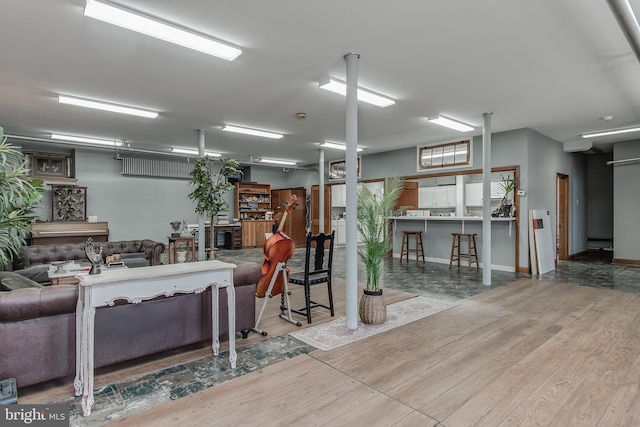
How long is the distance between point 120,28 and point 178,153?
247 inches

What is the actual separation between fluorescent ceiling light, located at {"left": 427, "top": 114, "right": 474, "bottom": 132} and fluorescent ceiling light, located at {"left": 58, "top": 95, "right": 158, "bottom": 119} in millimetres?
4751

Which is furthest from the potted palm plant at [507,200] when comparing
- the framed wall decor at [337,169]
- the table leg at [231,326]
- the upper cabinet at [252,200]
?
the upper cabinet at [252,200]

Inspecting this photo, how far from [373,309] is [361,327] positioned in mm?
225

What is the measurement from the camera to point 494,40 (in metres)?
3.27

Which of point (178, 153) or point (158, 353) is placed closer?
point (158, 353)

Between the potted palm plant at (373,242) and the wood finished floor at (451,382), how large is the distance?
32 centimetres

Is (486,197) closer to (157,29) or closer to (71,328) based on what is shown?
(157,29)

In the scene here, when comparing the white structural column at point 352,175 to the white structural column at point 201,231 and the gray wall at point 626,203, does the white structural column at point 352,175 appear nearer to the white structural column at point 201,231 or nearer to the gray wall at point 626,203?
the white structural column at point 201,231

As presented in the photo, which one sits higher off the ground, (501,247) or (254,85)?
(254,85)

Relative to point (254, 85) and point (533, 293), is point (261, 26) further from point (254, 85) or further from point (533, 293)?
point (533, 293)

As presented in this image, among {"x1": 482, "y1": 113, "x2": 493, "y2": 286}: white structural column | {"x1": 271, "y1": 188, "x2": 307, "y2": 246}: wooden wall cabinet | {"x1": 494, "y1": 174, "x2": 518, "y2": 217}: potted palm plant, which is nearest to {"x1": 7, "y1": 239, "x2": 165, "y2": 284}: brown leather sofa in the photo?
{"x1": 482, "y1": 113, "x2": 493, "y2": 286}: white structural column

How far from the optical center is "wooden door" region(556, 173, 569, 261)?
8406 mm

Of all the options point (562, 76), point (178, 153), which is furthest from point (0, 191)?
point (178, 153)

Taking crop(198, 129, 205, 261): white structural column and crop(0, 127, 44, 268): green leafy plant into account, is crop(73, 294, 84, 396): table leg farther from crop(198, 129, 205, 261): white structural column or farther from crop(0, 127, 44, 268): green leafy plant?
crop(198, 129, 205, 261): white structural column
